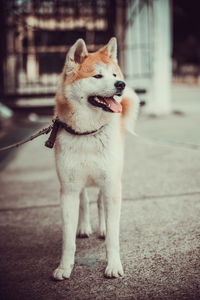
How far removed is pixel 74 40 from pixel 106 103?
260 inches

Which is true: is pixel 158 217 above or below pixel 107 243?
below

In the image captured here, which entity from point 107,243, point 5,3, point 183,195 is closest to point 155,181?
point 183,195

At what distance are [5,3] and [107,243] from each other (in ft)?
21.6

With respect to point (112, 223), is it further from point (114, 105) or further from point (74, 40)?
point (74, 40)

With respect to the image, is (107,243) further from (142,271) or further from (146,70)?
(146,70)

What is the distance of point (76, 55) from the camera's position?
2457 millimetres

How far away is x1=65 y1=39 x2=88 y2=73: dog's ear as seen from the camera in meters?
2.40

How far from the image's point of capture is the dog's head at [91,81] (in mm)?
2291

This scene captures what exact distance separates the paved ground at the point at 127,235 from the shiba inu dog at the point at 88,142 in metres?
0.15

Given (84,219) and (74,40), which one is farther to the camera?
(74,40)

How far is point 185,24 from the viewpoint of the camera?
22562mm

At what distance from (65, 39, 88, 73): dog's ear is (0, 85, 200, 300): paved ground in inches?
51.9

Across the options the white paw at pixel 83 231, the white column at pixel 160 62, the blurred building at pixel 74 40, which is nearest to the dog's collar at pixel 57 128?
the white paw at pixel 83 231

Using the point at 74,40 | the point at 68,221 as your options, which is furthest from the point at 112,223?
the point at 74,40
